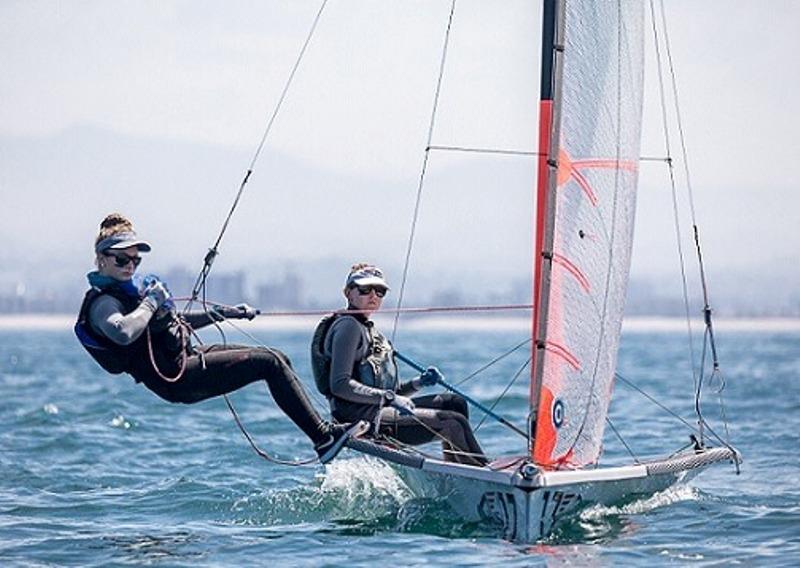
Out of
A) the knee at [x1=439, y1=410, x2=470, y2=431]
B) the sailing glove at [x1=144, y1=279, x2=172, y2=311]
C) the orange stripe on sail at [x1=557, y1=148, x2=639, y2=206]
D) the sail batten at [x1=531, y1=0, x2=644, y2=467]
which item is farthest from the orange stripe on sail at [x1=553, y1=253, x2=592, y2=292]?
the sailing glove at [x1=144, y1=279, x2=172, y2=311]

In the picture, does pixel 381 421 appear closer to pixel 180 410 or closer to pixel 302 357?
pixel 180 410

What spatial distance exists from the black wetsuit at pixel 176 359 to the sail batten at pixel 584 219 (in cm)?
163

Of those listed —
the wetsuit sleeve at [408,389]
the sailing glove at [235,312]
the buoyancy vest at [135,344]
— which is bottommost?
the wetsuit sleeve at [408,389]

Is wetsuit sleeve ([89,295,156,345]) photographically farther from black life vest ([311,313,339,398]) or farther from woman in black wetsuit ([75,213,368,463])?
black life vest ([311,313,339,398])

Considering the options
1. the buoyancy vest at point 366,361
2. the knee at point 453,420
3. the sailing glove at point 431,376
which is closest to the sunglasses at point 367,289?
the buoyancy vest at point 366,361

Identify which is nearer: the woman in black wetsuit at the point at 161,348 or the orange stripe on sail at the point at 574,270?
the orange stripe on sail at the point at 574,270

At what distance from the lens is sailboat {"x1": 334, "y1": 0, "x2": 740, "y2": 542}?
956 centimetres

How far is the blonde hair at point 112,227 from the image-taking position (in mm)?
9930

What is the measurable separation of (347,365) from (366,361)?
9.0 inches

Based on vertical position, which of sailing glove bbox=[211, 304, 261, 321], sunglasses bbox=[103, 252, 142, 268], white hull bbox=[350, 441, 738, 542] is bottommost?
white hull bbox=[350, 441, 738, 542]

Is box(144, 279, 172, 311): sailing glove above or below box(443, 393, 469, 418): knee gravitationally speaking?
above

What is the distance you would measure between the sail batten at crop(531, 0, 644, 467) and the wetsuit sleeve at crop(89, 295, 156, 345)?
2384 mm

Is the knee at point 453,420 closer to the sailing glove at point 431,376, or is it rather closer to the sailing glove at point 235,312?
the sailing glove at point 431,376

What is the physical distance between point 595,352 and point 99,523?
3634mm
